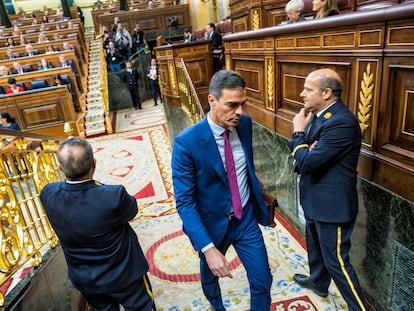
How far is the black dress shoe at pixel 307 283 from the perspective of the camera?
2.18 meters

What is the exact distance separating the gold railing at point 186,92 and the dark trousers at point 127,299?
8.54 feet

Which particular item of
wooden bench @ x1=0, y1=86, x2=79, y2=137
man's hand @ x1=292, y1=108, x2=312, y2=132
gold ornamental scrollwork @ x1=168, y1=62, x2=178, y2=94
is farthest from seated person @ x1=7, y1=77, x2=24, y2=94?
man's hand @ x1=292, y1=108, x2=312, y2=132

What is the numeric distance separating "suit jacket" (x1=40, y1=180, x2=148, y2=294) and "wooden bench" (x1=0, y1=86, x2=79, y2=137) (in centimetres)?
609

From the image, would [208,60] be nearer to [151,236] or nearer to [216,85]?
[151,236]

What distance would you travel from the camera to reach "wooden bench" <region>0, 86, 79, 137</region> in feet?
21.9

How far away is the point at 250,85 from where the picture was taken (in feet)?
11.6

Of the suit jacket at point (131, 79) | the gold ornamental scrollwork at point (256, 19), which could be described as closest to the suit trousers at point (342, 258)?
the gold ornamental scrollwork at point (256, 19)

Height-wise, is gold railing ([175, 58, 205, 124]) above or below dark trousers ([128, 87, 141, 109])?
above

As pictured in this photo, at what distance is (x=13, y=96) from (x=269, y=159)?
5985mm

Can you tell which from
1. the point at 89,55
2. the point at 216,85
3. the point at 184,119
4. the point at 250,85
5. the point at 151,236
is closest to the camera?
the point at 216,85

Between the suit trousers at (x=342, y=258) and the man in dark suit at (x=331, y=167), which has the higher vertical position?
the man in dark suit at (x=331, y=167)

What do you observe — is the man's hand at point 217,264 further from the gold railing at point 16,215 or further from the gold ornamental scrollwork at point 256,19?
the gold ornamental scrollwork at point 256,19

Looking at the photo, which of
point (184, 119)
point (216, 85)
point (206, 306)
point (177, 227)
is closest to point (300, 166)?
point (216, 85)

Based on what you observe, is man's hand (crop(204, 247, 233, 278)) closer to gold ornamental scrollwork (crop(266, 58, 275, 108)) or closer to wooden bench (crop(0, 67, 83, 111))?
gold ornamental scrollwork (crop(266, 58, 275, 108))
